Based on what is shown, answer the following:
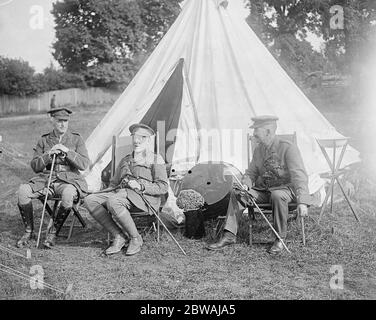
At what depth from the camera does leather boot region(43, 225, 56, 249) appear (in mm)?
5056

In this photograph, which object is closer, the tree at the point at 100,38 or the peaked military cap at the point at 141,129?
the peaked military cap at the point at 141,129

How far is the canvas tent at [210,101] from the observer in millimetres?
6863

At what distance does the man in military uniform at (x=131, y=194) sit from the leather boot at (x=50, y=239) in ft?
1.99

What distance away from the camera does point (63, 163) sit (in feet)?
18.0

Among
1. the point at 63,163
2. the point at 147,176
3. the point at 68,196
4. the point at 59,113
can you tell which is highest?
the point at 59,113

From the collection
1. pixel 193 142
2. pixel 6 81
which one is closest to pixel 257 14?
pixel 6 81

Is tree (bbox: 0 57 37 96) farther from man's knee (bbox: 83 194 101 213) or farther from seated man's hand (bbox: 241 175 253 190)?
seated man's hand (bbox: 241 175 253 190)

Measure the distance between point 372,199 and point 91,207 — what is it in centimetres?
443

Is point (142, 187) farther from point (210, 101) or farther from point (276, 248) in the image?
point (210, 101)

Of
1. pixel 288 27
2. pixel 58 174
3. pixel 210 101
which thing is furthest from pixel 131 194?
pixel 288 27

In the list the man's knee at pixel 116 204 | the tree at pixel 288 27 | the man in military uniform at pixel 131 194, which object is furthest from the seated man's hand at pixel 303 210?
the tree at pixel 288 27

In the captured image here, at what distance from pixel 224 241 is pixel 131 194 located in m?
1.13

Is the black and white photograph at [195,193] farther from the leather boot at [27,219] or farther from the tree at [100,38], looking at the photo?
the tree at [100,38]

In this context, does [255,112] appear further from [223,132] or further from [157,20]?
[157,20]
